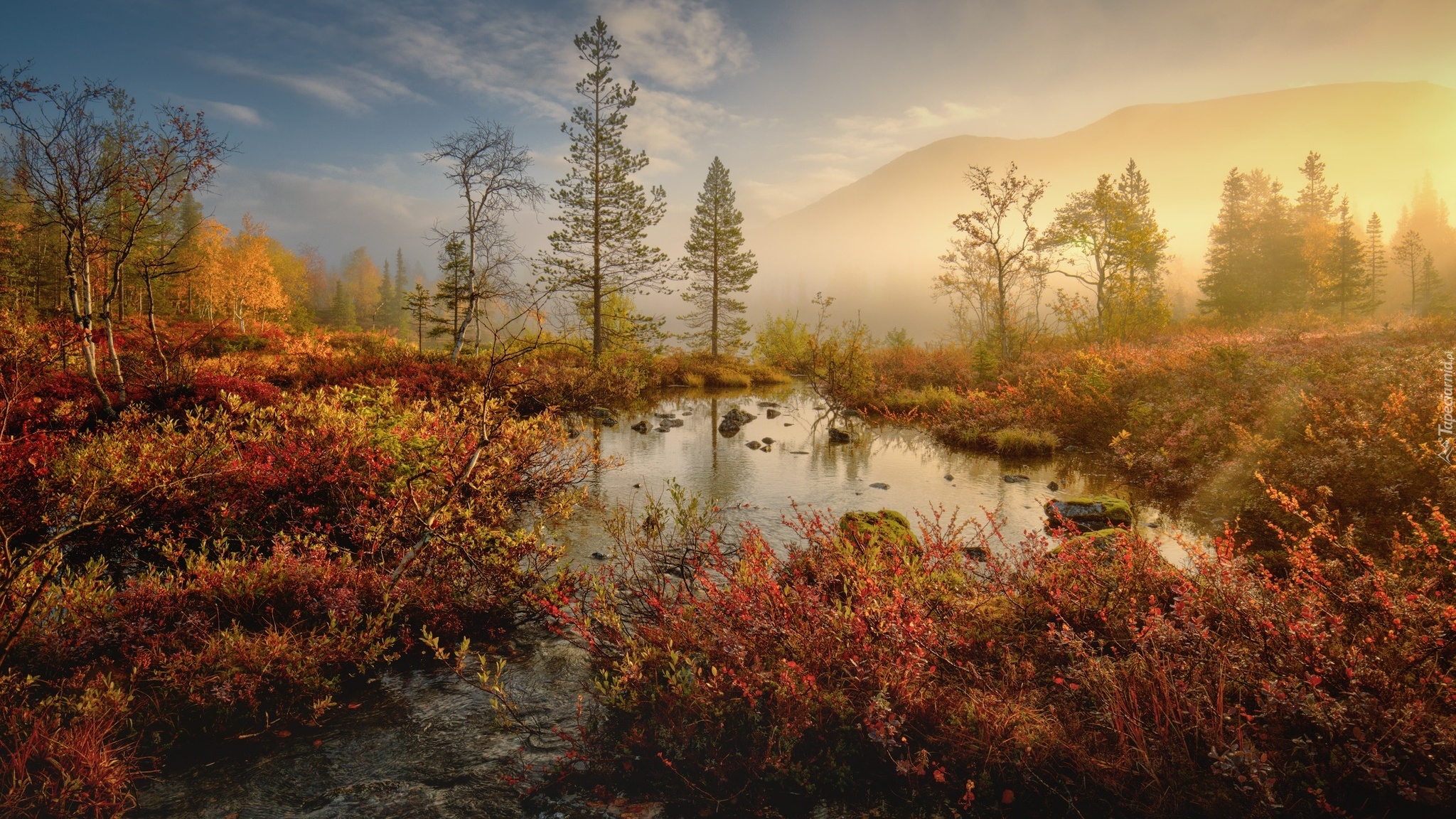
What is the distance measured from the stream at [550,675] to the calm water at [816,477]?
5 centimetres

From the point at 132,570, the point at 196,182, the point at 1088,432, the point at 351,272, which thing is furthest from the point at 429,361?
the point at 351,272

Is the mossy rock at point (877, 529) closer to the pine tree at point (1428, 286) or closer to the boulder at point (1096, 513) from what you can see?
the boulder at point (1096, 513)

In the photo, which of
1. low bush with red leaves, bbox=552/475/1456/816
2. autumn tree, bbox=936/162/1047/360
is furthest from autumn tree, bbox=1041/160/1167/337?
low bush with red leaves, bbox=552/475/1456/816

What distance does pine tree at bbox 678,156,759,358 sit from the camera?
36906mm

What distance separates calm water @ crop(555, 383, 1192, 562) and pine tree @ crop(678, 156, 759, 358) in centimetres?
2146

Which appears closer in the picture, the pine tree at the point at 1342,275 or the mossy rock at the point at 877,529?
the mossy rock at the point at 877,529

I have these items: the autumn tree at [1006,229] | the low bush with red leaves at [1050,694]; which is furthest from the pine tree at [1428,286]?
the low bush with red leaves at [1050,694]

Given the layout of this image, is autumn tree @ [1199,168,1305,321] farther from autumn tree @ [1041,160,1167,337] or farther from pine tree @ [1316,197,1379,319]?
autumn tree @ [1041,160,1167,337]

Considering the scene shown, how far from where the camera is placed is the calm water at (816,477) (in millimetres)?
8094

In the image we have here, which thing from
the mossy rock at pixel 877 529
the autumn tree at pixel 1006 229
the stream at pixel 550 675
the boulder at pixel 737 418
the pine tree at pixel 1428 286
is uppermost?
the pine tree at pixel 1428 286

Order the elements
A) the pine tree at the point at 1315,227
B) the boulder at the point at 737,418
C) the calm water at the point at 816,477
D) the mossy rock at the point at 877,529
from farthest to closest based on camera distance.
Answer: the pine tree at the point at 1315,227 < the boulder at the point at 737,418 < the calm water at the point at 816,477 < the mossy rock at the point at 877,529

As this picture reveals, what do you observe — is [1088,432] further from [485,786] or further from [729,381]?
[729,381]

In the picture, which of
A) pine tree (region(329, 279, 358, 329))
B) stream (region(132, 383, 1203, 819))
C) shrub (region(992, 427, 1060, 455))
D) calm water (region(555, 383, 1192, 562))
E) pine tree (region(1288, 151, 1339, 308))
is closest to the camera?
stream (region(132, 383, 1203, 819))

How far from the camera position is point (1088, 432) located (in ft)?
43.8
